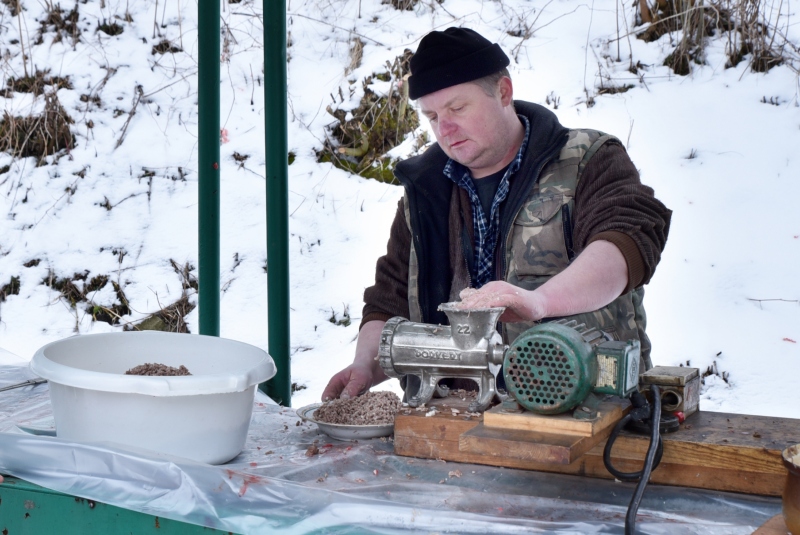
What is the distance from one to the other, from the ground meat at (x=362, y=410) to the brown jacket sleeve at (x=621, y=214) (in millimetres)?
591

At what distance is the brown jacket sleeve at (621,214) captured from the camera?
1.83 meters

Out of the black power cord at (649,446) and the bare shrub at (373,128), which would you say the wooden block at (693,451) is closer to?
the black power cord at (649,446)

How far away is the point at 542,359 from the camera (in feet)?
4.36

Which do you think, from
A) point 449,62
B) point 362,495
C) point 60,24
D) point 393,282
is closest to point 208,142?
point 393,282

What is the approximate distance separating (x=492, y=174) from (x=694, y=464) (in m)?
1.10

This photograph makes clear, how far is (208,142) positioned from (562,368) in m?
1.50

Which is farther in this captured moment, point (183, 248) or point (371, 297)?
point (183, 248)

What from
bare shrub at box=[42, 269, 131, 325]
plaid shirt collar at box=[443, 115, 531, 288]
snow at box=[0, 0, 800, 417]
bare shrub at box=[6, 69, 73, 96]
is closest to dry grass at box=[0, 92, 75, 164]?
snow at box=[0, 0, 800, 417]

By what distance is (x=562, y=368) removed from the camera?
1307mm

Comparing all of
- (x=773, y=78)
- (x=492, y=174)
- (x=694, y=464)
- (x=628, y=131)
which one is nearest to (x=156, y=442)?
(x=694, y=464)

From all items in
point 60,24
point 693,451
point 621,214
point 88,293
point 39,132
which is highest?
point 60,24

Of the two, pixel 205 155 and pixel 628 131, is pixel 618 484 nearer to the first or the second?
pixel 205 155

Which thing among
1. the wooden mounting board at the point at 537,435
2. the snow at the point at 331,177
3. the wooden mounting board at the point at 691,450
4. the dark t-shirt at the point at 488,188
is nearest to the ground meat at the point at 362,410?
the wooden mounting board at the point at 691,450

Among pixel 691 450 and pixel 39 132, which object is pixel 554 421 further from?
pixel 39 132
